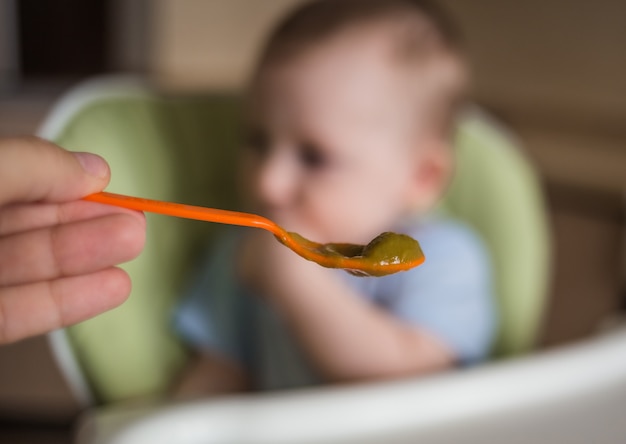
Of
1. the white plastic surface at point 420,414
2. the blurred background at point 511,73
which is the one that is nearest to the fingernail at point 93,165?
the white plastic surface at point 420,414

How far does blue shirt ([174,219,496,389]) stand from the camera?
0.73 meters

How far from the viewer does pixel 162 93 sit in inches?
31.2

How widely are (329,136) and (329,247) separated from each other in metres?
0.38

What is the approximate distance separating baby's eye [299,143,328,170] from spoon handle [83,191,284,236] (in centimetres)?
39

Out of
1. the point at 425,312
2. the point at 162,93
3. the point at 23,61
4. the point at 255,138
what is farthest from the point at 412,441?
the point at 23,61

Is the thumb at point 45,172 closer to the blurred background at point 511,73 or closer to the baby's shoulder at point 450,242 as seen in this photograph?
the baby's shoulder at point 450,242

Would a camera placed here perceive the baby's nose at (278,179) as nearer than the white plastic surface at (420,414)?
No

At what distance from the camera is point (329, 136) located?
2.25 ft

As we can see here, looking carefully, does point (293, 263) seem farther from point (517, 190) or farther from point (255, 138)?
point (517, 190)

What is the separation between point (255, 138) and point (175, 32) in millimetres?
585

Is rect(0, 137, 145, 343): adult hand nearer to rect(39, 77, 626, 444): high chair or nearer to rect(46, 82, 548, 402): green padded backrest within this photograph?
rect(39, 77, 626, 444): high chair

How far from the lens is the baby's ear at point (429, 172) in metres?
0.78

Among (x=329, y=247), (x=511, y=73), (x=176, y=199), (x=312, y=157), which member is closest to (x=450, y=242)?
(x=312, y=157)

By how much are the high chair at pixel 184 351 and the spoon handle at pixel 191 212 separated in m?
0.23
